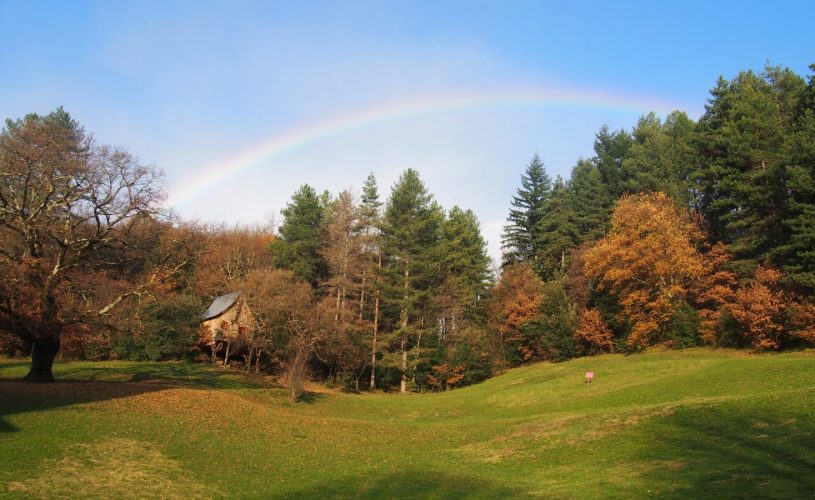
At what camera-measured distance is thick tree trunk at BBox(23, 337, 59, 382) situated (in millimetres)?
24391

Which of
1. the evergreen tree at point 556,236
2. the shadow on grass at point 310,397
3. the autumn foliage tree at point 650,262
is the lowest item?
the shadow on grass at point 310,397

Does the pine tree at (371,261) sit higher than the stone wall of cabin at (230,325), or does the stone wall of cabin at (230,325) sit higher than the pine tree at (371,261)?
the pine tree at (371,261)

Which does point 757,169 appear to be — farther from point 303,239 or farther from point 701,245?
point 303,239

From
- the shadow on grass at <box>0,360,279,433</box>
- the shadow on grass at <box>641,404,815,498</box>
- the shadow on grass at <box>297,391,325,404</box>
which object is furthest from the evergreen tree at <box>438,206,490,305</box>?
the shadow on grass at <box>641,404,815,498</box>

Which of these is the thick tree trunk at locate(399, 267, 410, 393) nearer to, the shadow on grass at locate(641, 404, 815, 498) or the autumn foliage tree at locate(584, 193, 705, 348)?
the autumn foliage tree at locate(584, 193, 705, 348)

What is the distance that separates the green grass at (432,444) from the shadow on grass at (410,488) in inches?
2.2

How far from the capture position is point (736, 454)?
44.5 feet

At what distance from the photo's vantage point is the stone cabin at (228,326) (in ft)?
153

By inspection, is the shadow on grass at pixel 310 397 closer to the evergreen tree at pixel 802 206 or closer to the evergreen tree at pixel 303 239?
the evergreen tree at pixel 303 239

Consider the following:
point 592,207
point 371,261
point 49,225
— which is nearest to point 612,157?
point 592,207

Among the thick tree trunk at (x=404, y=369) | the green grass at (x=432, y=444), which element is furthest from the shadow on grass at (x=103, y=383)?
the thick tree trunk at (x=404, y=369)

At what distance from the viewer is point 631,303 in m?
41.9

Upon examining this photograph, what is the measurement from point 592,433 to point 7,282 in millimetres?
25915

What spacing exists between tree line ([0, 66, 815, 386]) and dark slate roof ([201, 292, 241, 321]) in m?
1.15
